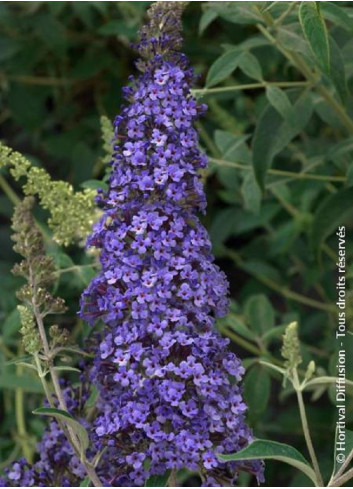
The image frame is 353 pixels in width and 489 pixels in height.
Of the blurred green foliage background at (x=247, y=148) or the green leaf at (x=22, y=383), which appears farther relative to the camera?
the green leaf at (x=22, y=383)

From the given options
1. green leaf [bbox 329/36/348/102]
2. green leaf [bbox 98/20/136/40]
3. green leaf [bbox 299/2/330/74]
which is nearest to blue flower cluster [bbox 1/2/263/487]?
green leaf [bbox 299/2/330/74]

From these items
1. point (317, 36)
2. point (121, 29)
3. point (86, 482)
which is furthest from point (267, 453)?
point (121, 29)

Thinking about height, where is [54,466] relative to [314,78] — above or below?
below

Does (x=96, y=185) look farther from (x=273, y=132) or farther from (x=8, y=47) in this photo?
(x=8, y=47)

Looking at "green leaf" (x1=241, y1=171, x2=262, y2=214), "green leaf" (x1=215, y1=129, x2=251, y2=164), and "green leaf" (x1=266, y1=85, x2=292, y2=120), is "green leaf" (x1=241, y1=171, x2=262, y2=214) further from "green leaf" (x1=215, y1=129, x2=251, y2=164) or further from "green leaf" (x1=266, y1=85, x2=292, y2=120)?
"green leaf" (x1=266, y1=85, x2=292, y2=120)

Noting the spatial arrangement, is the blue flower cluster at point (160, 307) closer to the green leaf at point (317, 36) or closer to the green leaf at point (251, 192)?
the green leaf at point (317, 36)

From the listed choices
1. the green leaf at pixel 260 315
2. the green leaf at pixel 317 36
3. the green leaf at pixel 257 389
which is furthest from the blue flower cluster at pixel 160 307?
the green leaf at pixel 260 315
